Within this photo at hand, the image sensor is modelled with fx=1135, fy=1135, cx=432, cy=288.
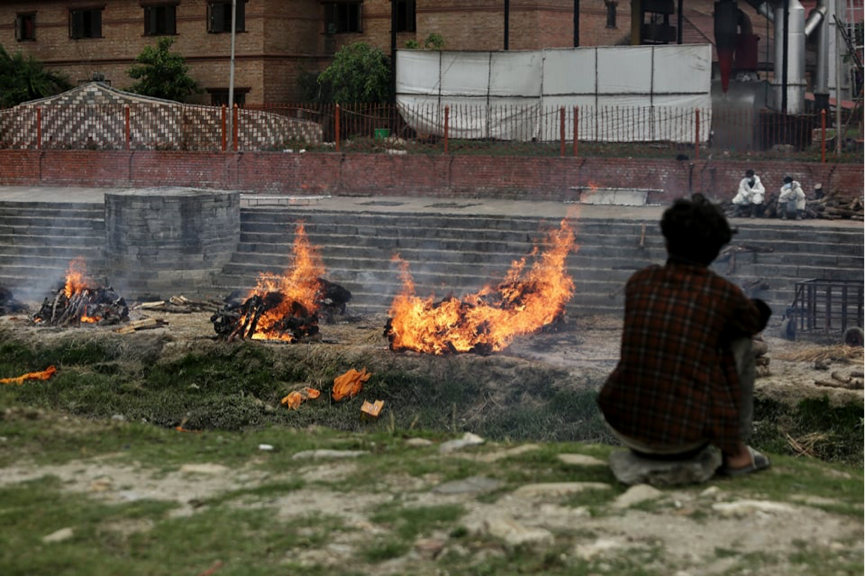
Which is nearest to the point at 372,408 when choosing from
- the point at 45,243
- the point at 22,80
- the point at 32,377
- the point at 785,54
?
the point at 32,377

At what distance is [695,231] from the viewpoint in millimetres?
5930

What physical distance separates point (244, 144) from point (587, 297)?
12.7m

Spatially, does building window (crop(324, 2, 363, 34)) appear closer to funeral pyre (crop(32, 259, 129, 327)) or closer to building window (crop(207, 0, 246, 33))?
building window (crop(207, 0, 246, 33))

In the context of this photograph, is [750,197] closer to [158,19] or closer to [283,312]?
[283,312]

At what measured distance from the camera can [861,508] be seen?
5734mm

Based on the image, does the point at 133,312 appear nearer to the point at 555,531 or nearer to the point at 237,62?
the point at 555,531

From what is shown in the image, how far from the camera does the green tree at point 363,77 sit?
1246 inches

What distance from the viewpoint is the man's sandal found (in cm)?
624

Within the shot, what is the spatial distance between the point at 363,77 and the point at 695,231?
26.7m

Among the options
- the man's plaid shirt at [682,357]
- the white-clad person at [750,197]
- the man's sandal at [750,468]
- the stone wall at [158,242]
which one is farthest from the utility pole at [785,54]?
the man's plaid shirt at [682,357]

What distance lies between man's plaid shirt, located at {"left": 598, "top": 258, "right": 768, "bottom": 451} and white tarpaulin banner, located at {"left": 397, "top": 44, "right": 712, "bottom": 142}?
59.7 feet

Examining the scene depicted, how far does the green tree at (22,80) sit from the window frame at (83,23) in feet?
5.87

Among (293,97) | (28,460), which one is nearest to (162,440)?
(28,460)

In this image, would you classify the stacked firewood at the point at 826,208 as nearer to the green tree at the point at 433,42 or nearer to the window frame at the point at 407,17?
the green tree at the point at 433,42
